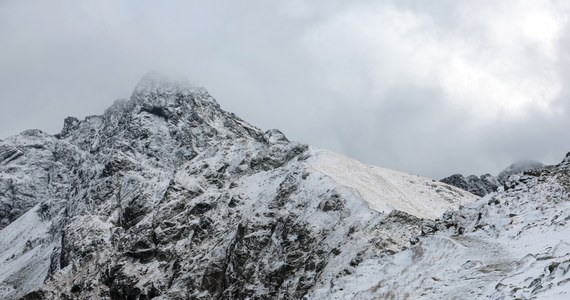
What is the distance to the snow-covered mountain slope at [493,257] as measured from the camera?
83.7 ft

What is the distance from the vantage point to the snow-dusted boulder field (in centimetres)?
3147

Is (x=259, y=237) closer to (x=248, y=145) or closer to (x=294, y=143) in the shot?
(x=294, y=143)

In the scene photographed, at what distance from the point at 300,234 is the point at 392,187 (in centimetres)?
3371

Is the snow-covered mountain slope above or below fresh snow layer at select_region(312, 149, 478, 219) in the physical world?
below

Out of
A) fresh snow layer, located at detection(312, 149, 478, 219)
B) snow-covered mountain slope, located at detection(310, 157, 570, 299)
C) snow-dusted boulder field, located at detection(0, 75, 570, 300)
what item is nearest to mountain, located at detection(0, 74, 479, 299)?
snow-dusted boulder field, located at detection(0, 75, 570, 300)

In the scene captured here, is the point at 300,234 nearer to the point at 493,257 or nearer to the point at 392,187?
the point at 392,187

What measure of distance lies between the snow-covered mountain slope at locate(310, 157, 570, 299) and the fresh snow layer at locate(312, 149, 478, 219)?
5417 cm

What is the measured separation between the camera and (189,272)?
11712 cm

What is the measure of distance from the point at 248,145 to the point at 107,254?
45510 mm

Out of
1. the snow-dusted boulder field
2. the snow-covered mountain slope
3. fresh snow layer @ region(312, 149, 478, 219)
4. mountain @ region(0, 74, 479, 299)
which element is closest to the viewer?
the snow-covered mountain slope

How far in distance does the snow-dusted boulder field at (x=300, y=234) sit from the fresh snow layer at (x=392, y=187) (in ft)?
1.75

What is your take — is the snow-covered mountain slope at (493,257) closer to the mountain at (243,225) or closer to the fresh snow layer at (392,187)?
the mountain at (243,225)

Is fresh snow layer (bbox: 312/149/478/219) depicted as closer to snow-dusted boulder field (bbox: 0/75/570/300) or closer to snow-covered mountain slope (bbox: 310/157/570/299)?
snow-dusted boulder field (bbox: 0/75/570/300)

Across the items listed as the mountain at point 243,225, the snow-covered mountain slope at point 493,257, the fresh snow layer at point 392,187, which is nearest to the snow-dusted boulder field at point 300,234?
the snow-covered mountain slope at point 493,257
